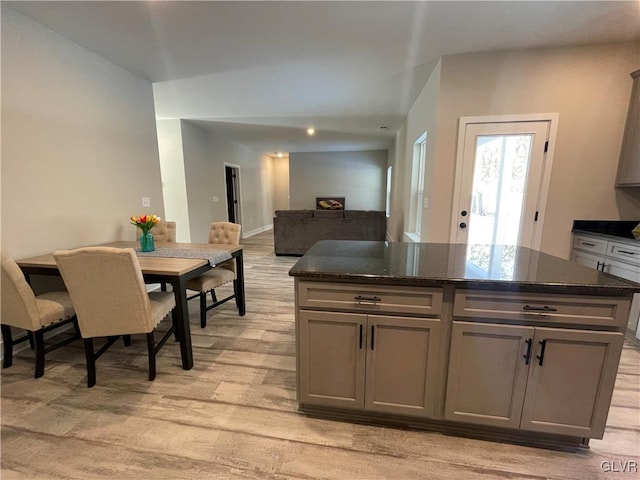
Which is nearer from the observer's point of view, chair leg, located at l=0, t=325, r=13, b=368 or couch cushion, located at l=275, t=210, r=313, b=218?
chair leg, located at l=0, t=325, r=13, b=368

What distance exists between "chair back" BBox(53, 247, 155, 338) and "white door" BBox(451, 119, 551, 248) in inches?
117

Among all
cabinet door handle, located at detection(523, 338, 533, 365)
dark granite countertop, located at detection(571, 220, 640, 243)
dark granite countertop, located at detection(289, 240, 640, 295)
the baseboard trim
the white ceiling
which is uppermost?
the white ceiling

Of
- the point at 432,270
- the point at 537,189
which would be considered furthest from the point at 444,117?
the point at 432,270

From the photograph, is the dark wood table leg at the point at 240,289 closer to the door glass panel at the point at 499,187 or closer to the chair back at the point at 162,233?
the chair back at the point at 162,233

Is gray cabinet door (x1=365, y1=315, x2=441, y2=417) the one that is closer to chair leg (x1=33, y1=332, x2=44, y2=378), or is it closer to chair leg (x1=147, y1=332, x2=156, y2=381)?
chair leg (x1=147, y1=332, x2=156, y2=381)

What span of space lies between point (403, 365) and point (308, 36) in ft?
8.87

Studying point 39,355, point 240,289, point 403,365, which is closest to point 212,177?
point 240,289

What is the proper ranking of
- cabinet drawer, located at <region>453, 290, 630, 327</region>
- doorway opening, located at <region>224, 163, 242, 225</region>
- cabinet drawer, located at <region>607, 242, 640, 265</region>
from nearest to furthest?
cabinet drawer, located at <region>453, 290, 630, 327</region> < cabinet drawer, located at <region>607, 242, 640, 265</region> < doorway opening, located at <region>224, 163, 242, 225</region>

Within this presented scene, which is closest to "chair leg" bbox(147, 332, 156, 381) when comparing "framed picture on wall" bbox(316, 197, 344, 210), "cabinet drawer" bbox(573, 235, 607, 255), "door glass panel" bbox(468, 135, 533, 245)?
"door glass panel" bbox(468, 135, 533, 245)

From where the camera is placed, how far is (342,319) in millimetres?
1401

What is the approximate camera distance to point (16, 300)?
1.74 meters

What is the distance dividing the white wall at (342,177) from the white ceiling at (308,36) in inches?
190

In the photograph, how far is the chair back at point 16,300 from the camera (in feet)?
5.50

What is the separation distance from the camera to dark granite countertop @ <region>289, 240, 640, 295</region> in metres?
1.19
